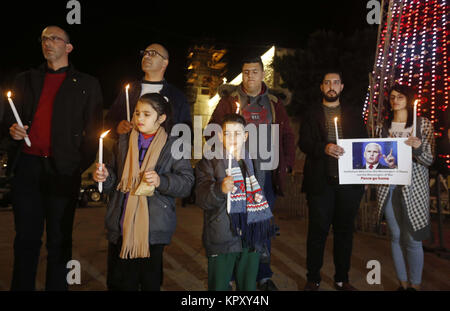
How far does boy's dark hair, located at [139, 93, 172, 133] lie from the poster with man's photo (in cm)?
160

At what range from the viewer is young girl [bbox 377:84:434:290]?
3.45 m

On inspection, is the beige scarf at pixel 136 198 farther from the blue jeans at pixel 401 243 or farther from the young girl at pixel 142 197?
the blue jeans at pixel 401 243

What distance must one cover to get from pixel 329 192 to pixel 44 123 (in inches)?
104

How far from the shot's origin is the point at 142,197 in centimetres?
265

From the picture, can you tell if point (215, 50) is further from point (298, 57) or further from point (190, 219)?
point (190, 219)

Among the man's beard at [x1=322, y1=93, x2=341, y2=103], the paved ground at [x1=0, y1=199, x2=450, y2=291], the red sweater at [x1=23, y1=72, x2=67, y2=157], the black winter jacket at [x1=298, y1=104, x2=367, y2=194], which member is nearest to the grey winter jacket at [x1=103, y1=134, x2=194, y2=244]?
the red sweater at [x1=23, y1=72, x2=67, y2=157]

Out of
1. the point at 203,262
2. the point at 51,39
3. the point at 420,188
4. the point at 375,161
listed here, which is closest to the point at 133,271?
the point at 51,39

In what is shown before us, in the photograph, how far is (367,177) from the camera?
337 centimetres

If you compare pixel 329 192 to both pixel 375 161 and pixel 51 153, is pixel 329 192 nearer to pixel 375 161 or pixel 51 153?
pixel 375 161

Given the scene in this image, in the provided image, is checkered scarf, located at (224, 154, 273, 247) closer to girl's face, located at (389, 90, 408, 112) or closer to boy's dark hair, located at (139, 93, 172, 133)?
boy's dark hair, located at (139, 93, 172, 133)

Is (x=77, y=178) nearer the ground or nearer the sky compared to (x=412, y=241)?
nearer the sky

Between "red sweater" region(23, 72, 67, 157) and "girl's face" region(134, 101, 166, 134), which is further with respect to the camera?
"red sweater" region(23, 72, 67, 157)
